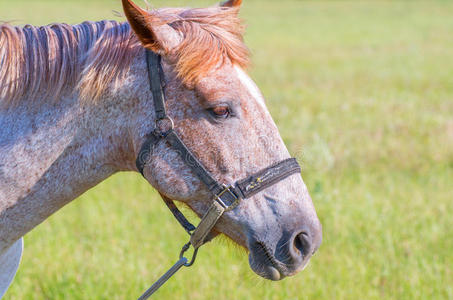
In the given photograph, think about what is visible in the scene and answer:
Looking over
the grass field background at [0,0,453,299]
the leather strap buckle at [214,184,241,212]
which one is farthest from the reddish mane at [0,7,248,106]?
Result: the grass field background at [0,0,453,299]

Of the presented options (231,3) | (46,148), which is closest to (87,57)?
(46,148)

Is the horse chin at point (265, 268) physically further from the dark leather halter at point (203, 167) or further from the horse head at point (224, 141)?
the dark leather halter at point (203, 167)

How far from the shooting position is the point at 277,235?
2309 millimetres

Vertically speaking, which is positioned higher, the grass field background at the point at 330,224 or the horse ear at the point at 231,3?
the horse ear at the point at 231,3

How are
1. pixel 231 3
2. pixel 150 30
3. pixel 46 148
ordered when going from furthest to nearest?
1. pixel 231 3
2. pixel 46 148
3. pixel 150 30

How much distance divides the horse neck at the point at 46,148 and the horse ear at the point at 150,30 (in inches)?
13.2

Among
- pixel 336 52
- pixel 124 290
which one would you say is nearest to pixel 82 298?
pixel 124 290

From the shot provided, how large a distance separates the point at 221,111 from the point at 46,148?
82 centimetres

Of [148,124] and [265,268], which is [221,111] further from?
[265,268]

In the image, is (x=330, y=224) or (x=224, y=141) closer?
(x=224, y=141)

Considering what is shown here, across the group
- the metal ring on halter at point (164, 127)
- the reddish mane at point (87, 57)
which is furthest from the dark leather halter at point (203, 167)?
the reddish mane at point (87, 57)

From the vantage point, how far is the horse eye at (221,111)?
7.64ft

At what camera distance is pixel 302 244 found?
→ 234 cm

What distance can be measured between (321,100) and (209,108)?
30.0ft
